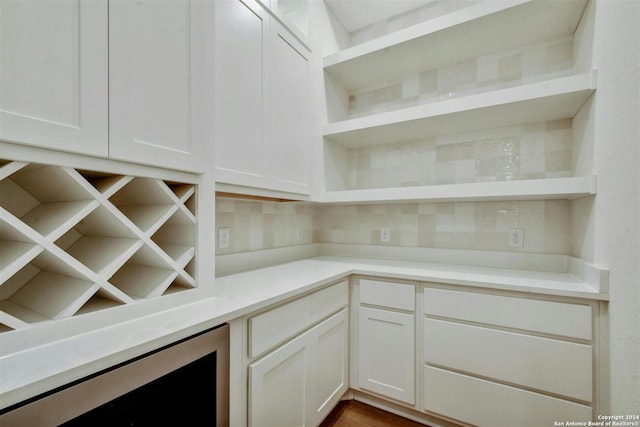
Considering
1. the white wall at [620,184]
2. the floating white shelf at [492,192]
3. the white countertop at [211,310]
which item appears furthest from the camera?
the floating white shelf at [492,192]

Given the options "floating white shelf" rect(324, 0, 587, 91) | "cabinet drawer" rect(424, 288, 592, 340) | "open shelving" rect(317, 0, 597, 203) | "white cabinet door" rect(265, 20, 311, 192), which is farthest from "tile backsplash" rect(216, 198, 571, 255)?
"floating white shelf" rect(324, 0, 587, 91)

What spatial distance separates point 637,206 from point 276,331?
137 centimetres

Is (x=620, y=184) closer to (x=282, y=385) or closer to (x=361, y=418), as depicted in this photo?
(x=282, y=385)

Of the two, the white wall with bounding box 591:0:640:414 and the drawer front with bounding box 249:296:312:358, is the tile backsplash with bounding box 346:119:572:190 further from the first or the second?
the drawer front with bounding box 249:296:312:358

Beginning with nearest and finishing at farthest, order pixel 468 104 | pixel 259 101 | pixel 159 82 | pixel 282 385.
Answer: pixel 159 82, pixel 282 385, pixel 259 101, pixel 468 104

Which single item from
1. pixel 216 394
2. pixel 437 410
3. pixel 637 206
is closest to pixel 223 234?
pixel 216 394

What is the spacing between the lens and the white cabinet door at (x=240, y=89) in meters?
1.25

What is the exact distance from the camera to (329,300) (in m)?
1.56

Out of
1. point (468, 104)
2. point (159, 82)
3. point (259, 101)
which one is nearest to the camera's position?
point (159, 82)

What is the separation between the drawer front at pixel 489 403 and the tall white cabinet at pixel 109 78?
1636 millimetres

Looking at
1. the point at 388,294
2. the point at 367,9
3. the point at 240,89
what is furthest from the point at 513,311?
the point at 367,9

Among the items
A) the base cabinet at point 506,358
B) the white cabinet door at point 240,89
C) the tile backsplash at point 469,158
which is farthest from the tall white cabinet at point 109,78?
the tile backsplash at point 469,158

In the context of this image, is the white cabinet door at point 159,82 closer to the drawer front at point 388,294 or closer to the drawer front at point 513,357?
the drawer front at point 388,294

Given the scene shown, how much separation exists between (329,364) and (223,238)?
3.04 ft
